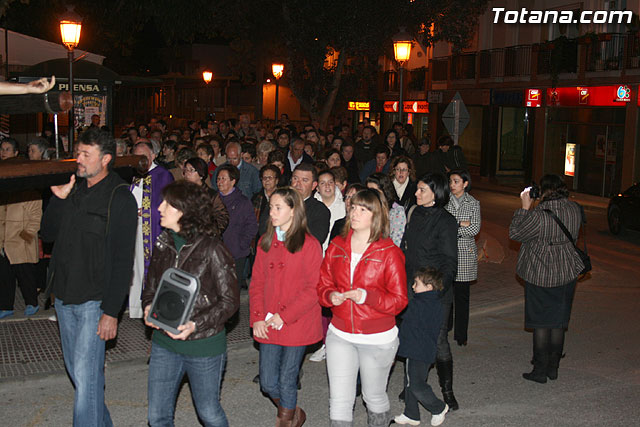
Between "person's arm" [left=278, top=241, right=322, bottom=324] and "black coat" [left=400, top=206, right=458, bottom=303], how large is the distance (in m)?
0.95

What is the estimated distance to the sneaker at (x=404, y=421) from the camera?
19.2ft

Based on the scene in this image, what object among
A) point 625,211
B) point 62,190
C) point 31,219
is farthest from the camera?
point 625,211

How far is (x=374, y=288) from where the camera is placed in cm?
497

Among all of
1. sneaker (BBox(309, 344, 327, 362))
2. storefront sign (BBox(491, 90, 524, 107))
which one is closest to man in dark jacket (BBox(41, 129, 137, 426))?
sneaker (BBox(309, 344, 327, 362))

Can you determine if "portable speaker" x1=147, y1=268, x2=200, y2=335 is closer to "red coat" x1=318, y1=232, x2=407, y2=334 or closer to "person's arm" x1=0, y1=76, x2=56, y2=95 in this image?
"red coat" x1=318, y1=232, x2=407, y2=334

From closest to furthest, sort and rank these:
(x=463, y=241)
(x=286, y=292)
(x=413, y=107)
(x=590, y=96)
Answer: (x=286, y=292)
(x=463, y=241)
(x=590, y=96)
(x=413, y=107)

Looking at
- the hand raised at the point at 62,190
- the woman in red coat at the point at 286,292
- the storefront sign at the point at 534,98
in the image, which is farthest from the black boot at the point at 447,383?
the storefront sign at the point at 534,98

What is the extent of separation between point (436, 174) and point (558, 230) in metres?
1.47

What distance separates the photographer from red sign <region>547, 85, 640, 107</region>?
23.0 meters

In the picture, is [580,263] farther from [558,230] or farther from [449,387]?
[449,387]

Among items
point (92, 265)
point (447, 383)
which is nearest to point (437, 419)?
point (447, 383)

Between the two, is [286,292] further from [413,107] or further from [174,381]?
[413,107]

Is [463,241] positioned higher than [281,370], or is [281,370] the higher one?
[463,241]

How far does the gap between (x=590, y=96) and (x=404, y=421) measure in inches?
842
